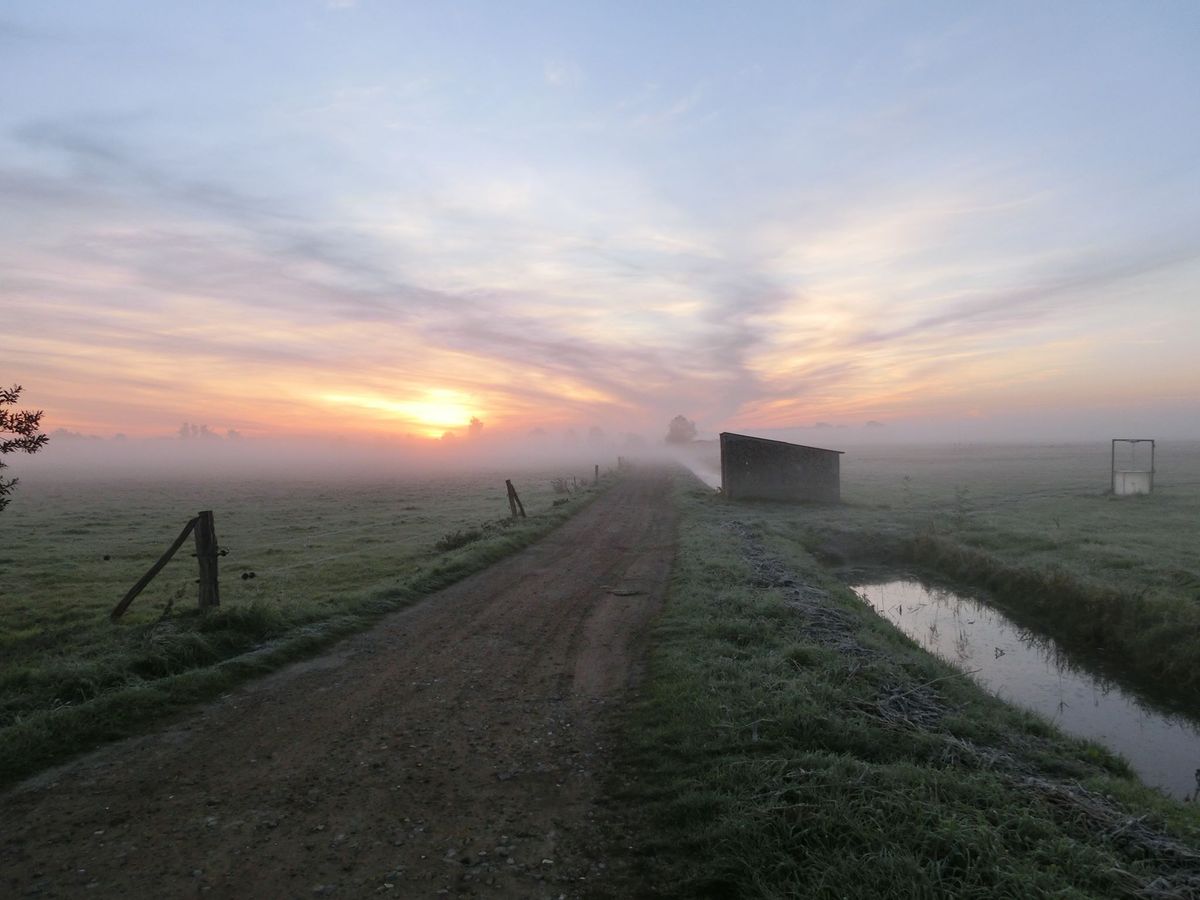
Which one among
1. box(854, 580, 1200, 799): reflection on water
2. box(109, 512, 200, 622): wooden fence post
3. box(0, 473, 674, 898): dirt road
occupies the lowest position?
box(854, 580, 1200, 799): reflection on water

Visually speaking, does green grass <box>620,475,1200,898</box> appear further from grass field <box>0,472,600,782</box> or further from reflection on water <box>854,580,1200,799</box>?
grass field <box>0,472,600,782</box>

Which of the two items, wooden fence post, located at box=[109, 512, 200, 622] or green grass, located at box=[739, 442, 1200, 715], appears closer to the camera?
wooden fence post, located at box=[109, 512, 200, 622]

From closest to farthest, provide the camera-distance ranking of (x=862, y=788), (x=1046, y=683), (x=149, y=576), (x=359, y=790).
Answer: (x=862, y=788) < (x=359, y=790) < (x=149, y=576) < (x=1046, y=683)

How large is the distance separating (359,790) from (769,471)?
31605 millimetres

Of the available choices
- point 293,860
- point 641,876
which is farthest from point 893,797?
point 293,860

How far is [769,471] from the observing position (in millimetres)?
35312

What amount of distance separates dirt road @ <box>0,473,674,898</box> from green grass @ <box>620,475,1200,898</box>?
763 mm

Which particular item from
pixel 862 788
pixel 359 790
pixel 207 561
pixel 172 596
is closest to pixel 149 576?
pixel 207 561

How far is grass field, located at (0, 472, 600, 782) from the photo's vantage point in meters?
7.83

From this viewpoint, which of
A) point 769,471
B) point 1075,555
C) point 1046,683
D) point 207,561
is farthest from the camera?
point 769,471

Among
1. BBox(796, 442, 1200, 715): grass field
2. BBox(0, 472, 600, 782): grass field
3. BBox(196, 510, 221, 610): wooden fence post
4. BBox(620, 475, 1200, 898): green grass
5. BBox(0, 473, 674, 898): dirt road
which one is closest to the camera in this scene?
BBox(620, 475, 1200, 898): green grass

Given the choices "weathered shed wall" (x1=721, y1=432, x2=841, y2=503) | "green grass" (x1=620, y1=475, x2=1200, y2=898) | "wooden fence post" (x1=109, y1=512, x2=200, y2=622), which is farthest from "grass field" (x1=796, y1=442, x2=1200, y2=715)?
"wooden fence post" (x1=109, y1=512, x2=200, y2=622)

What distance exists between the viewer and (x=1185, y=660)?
11.6 meters

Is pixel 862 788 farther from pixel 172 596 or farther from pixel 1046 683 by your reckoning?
pixel 172 596
